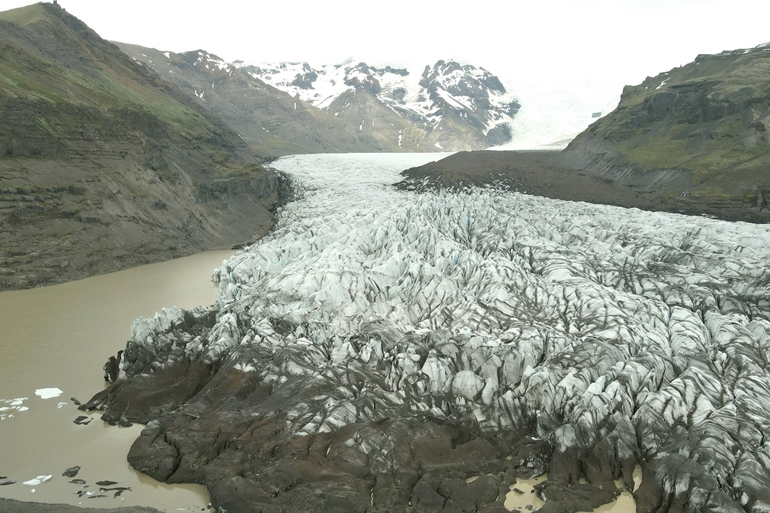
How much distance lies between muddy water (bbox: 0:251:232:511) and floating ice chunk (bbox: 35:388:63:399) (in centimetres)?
14

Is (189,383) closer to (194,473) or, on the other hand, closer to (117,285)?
(194,473)

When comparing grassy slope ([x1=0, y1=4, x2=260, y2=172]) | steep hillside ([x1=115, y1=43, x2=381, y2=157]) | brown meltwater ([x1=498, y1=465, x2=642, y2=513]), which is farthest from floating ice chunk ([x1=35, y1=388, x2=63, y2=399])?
steep hillside ([x1=115, y1=43, x2=381, y2=157])

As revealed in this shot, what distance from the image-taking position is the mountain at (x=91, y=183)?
32125 mm

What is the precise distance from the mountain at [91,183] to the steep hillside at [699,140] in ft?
146

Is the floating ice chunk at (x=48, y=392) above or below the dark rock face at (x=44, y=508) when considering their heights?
above

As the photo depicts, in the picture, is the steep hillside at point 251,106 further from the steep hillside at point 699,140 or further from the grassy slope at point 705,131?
the grassy slope at point 705,131

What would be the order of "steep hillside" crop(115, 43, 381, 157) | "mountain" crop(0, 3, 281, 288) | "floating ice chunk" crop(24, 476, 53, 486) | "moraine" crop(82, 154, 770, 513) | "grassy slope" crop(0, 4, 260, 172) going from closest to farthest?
1. "moraine" crop(82, 154, 770, 513)
2. "floating ice chunk" crop(24, 476, 53, 486)
3. "mountain" crop(0, 3, 281, 288)
4. "grassy slope" crop(0, 4, 260, 172)
5. "steep hillside" crop(115, 43, 381, 157)

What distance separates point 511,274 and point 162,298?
62.5ft

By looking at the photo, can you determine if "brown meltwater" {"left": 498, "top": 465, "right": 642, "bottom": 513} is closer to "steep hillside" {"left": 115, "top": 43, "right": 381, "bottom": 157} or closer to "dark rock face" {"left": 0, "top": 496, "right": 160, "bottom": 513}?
"dark rock face" {"left": 0, "top": 496, "right": 160, "bottom": 513}

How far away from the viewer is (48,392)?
16.9 meters

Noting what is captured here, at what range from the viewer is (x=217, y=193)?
157 ft

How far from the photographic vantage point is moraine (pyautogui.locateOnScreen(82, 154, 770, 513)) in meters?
11.9

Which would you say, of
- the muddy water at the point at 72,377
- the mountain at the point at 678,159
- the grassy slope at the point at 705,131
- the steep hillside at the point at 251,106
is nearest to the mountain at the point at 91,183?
the muddy water at the point at 72,377

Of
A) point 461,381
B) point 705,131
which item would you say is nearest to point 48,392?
point 461,381
